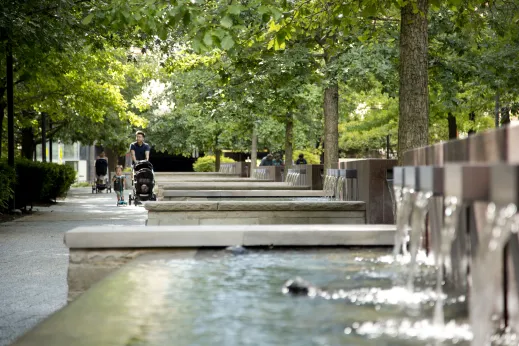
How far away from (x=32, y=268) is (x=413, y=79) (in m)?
5.65

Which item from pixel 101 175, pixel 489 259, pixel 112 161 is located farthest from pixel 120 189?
pixel 112 161

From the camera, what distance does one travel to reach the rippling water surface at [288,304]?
14.6 ft

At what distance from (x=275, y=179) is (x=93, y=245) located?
86.6ft

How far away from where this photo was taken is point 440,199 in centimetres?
682

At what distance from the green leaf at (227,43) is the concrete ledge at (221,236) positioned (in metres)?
3.90

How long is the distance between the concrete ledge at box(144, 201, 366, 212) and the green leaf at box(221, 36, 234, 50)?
7.50ft

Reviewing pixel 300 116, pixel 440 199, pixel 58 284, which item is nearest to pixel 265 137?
pixel 300 116

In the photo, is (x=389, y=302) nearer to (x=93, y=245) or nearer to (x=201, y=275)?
(x=201, y=275)

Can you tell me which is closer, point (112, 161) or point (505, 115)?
point (505, 115)

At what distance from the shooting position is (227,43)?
11.7m

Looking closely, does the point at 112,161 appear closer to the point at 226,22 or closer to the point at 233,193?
the point at 233,193

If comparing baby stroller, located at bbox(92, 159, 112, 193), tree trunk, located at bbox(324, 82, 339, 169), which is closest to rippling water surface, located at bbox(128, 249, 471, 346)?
tree trunk, located at bbox(324, 82, 339, 169)


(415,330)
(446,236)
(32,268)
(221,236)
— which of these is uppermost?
(446,236)

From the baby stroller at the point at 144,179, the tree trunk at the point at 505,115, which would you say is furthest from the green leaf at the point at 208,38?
the tree trunk at the point at 505,115
